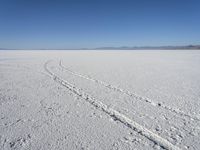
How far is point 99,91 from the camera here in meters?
5.98

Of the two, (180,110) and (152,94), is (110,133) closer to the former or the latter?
(180,110)

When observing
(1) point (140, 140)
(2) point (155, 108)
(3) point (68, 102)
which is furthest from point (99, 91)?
(1) point (140, 140)

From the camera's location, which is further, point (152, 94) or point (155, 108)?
point (152, 94)

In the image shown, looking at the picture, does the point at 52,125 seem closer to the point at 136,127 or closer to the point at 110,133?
the point at 110,133

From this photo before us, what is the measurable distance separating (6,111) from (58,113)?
50.3 inches

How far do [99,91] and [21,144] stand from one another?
3441mm

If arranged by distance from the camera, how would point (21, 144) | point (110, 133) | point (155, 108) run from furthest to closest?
point (155, 108) < point (110, 133) < point (21, 144)

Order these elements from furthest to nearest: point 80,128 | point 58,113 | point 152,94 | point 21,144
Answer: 1. point 152,94
2. point 58,113
3. point 80,128
4. point 21,144

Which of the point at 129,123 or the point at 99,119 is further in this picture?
the point at 99,119

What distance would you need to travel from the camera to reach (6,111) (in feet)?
13.6

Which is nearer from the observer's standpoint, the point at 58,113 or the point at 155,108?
the point at 58,113

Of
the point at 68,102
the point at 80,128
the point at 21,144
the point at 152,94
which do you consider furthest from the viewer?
the point at 152,94

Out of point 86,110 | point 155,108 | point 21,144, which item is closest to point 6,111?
point 21,144

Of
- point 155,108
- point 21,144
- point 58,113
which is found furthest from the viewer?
point 155,108
